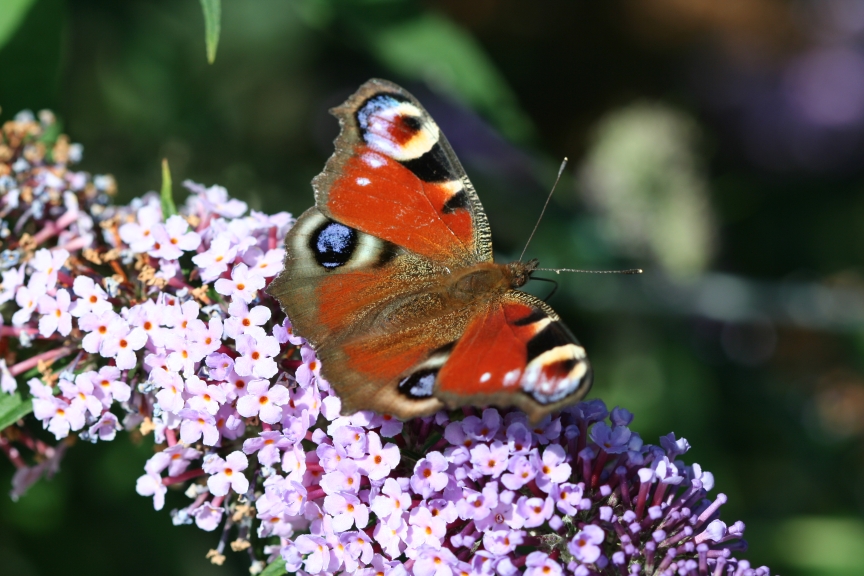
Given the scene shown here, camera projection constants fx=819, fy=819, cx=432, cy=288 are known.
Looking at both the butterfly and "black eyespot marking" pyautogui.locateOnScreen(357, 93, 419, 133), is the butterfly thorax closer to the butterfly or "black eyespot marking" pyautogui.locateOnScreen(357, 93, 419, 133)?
the butterfly

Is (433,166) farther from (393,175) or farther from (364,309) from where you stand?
(364,309)

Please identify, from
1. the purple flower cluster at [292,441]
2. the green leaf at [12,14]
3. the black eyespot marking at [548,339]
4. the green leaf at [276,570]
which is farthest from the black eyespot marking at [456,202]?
the green leaf at [12,14]

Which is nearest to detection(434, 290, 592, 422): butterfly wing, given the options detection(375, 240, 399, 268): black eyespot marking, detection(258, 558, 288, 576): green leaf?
detection(375, 240, 399, 268): black eyespot marking

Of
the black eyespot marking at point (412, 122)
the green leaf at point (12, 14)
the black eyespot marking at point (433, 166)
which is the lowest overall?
the green leaf at point (12, 14)

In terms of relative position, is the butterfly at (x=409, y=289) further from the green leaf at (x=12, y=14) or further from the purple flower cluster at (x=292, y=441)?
the green leaf at (x=12, y=14)

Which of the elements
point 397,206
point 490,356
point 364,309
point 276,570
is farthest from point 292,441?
point 397,206

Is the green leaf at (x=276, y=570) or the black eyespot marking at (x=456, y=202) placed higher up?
the black eyespot marking at (x=456, y=202)
